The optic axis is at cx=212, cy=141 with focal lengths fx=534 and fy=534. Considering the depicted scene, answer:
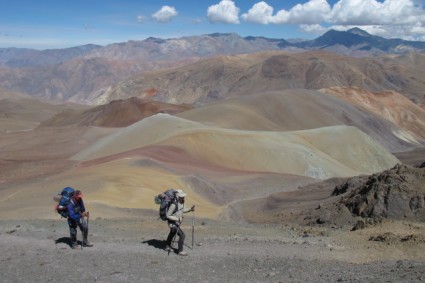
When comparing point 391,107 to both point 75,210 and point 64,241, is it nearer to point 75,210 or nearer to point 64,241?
point 64,241

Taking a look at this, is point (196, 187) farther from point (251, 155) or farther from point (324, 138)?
point (324, 138)

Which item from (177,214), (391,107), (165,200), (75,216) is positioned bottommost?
(391,107)

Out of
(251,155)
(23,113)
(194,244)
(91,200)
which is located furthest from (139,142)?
(23,113)

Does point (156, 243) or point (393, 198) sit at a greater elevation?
point (156, 243)

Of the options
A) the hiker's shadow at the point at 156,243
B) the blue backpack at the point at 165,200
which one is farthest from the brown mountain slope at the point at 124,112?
the blue backpack at the point at 165,200

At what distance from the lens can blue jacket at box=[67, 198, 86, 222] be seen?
44.2 ft

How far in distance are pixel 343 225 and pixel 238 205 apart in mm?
12944

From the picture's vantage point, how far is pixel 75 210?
1358 cm

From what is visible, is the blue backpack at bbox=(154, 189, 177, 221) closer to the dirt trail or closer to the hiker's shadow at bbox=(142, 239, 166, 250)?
the dirt trail

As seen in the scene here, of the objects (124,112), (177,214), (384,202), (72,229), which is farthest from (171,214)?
(124,112)

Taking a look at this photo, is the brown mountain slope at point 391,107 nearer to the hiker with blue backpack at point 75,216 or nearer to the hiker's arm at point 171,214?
the hiker's arm at point 171,214

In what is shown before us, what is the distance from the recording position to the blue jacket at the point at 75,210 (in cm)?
1348

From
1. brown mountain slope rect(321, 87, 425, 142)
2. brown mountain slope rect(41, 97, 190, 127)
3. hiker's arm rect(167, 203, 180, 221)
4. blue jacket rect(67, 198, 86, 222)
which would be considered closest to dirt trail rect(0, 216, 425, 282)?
blue jacket rect(67, 198, 86, 222)

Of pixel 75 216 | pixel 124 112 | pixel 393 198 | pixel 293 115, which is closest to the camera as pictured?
pixel 75 216
